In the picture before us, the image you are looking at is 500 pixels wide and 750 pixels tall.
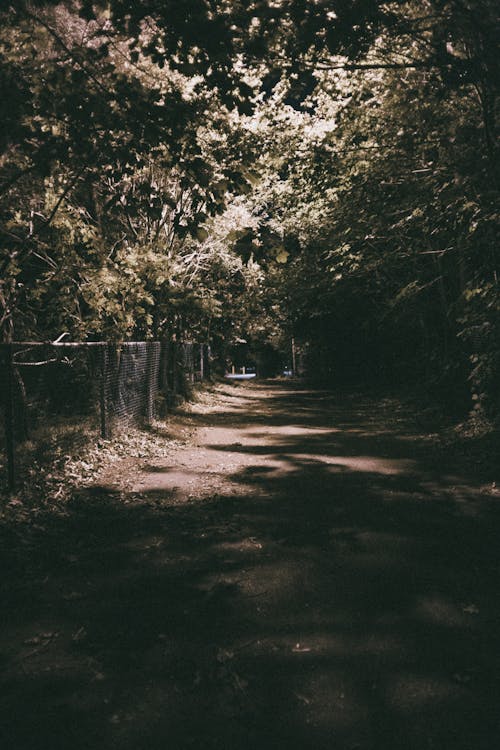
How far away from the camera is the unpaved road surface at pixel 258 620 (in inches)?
127

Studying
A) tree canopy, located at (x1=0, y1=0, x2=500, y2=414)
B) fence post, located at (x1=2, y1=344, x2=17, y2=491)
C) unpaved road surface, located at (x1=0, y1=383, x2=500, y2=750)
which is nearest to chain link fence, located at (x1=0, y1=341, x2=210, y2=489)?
fence post, located at (x1=2, y1=344, x2=17, y2=491)

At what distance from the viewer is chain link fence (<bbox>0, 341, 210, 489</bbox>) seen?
9883 millimetres

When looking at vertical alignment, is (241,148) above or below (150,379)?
above

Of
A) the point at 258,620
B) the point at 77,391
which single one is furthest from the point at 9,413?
the point at 77,391

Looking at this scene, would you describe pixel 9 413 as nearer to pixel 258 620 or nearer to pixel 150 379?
pixel 258 620

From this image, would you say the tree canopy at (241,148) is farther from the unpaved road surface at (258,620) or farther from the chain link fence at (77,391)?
the unpaved road surface at (258,620)

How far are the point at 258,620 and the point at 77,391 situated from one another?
467 inches

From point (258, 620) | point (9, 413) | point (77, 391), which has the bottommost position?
point (258, 620)

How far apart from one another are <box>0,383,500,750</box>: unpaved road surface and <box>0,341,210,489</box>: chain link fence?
78.0 inches

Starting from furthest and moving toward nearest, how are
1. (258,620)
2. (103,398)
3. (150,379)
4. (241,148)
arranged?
1. (150,379)
2. (103,398)
3. (241,148)
4. (258,620)

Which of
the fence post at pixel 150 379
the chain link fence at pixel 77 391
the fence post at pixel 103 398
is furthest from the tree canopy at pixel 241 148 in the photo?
the fence post at pixel 150 379

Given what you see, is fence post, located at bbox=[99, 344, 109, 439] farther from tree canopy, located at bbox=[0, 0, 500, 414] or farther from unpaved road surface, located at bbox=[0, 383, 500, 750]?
unpaved road surface, located at bbox=[0, 383, 500, 750]

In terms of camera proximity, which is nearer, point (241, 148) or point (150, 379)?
point (241, 148)

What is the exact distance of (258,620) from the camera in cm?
452
